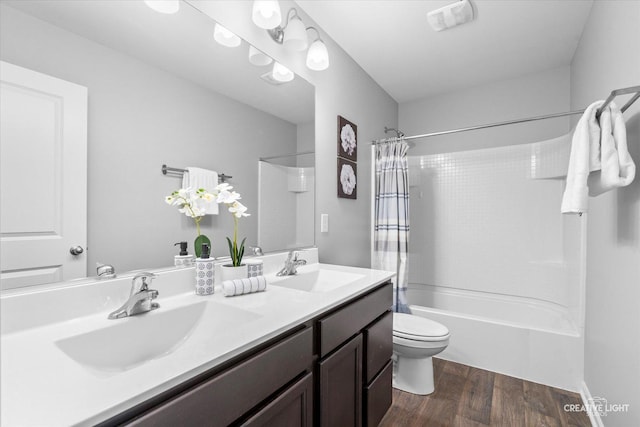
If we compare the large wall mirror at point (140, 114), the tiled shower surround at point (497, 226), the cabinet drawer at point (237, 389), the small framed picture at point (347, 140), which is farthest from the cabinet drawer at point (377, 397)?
the tiled shower surround at point (497, 226)

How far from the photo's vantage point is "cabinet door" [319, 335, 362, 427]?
1037mm

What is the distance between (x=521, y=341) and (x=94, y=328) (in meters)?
2.38

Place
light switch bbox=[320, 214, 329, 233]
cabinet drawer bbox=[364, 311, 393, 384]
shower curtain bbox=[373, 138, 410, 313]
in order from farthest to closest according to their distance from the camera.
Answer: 1. shower curtain bbox=[373, 138, 410, 313]
2. light switch bbox=[320, 214, 329, 233]
3. cabinet drawer bbox=[364, 311, 393, 384]

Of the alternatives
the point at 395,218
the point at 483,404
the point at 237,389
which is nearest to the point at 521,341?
the point at 483,404

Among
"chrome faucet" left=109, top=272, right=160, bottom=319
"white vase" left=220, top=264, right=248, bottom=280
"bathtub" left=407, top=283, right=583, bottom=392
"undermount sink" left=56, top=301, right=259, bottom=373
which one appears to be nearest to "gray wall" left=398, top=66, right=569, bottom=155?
"bathtub" left=407, top=283, right=583, bottom=392

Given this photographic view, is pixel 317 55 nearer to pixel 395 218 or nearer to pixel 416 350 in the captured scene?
pixel 395 218

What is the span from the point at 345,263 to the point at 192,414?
1.77m

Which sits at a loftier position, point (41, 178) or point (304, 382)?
point (41, 178)

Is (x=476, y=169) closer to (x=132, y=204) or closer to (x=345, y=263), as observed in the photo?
(x=345, y=263)

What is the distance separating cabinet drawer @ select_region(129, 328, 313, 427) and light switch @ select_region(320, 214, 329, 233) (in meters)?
1.14

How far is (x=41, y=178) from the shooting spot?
0.82 meters

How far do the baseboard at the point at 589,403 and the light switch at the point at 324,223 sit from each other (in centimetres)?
175

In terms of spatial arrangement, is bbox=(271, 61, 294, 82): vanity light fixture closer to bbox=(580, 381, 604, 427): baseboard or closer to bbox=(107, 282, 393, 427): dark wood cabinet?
bbox=(107, 282, 393, 427): dark wood cabinet

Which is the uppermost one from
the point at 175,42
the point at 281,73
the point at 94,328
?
the point at 281,73
